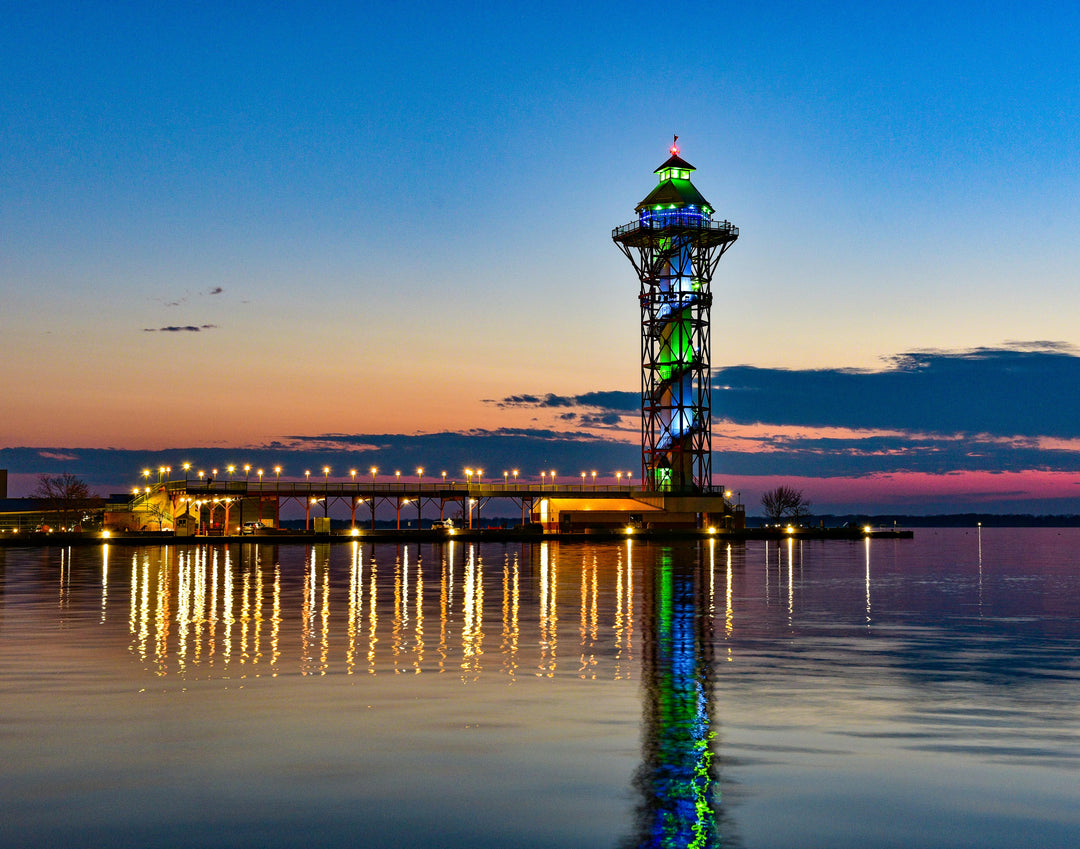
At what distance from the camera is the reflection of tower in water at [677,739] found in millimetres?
11977

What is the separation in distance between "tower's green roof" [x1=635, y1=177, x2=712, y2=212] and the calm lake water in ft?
323

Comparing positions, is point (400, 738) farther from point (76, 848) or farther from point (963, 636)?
point (963, 636)

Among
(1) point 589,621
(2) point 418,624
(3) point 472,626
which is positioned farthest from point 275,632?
(1) point 589,621

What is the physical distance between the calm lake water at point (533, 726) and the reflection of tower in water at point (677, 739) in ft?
0.20

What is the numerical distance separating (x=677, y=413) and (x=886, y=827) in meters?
119

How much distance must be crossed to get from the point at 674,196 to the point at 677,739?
4788 inches

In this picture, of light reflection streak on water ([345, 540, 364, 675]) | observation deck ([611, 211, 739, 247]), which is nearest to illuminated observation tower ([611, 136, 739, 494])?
observation deck ([611, 211, 739, 247])

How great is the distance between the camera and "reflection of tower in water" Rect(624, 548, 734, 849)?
472 inches

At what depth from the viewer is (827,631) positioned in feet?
109

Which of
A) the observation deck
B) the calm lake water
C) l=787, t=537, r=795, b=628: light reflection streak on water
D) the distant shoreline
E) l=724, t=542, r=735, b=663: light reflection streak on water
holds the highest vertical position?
the observation deck

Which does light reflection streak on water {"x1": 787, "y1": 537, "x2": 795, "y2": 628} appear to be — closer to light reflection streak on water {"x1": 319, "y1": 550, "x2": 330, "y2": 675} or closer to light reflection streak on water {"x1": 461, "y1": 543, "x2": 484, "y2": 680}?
light reflection streak on water {"x1": 461, "y1": 543, "x2": 484, "y2": 680}

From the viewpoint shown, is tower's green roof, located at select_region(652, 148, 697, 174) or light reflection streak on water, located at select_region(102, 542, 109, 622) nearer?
light reflection streak on water, located at select_region(102, 542, 109, 622)

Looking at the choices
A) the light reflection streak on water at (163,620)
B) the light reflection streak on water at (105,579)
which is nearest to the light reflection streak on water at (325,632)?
the light reflection streak on water at (163,620)

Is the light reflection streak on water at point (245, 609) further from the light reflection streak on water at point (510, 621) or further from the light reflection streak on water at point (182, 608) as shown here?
the light reflection streak on water at point (510, 621)
